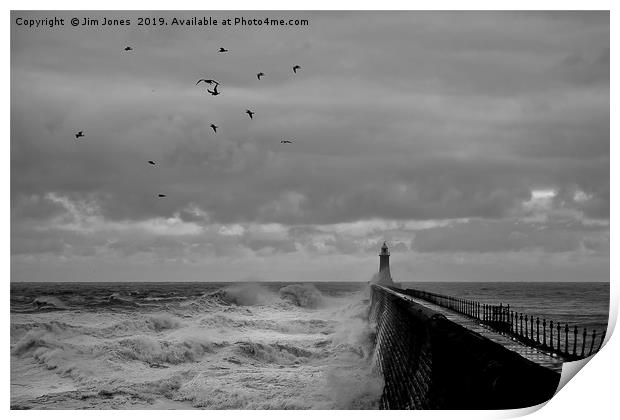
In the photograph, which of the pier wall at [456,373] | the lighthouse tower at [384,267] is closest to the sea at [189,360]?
the pier wall at [456,373]

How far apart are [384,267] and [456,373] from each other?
52.5 m

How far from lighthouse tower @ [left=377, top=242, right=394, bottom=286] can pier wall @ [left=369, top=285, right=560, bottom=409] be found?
44.7 metres

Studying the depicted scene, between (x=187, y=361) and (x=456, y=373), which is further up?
(x=456, y=373)

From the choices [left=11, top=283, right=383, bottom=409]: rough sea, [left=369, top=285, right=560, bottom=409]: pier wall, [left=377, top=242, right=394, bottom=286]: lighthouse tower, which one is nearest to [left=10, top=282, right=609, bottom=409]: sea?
[left=11, top=283, right=383, bottom=409]: rough sea

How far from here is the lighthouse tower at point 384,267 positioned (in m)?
61.3

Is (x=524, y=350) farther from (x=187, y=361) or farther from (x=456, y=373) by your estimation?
(x=187, y=361)

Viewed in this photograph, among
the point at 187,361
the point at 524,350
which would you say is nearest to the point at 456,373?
the point at 524,350

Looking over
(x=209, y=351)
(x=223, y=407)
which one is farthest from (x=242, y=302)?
(x=223, y=407)

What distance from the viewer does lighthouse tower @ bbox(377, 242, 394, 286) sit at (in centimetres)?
6131

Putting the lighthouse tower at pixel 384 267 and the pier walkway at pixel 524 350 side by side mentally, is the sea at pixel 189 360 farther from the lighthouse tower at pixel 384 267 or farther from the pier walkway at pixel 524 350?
the lighthouse tower at pixel 384 267

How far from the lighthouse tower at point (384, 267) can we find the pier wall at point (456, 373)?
44.7 metres

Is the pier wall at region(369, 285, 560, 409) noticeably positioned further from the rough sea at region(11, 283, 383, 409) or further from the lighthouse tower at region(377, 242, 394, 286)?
the lighthouse tower at region(377, 242, 394, 286)

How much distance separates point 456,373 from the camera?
10938mm
